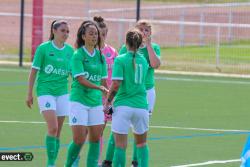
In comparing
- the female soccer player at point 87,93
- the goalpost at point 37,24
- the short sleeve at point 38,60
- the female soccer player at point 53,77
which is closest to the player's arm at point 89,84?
the female soccer player at point 87,93

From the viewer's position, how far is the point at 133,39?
38.3ft

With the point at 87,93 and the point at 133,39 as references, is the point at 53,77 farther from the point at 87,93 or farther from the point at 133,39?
the point at 133,39

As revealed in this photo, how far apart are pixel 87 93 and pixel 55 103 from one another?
32.8 inches

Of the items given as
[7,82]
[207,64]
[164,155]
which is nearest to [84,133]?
[164,155]

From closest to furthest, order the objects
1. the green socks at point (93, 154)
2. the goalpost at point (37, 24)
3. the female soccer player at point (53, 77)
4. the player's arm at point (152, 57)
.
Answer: the green socks at point (93, 154) → the female soccer player at point (53, 77) → the player's arm at point (152, 57) → the goalpost at point (37, 24)

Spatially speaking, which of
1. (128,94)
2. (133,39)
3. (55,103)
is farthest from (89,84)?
(55,103)

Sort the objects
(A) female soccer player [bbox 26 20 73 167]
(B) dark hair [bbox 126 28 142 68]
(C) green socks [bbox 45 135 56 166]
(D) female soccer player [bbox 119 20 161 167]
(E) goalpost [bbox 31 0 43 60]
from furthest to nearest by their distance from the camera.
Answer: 1. (E) goalpost [bbox 31 0 43 60]
2. (D) female soccer player [bbox 119 20 161 167]
3. (A) female soccer player [bbox 26 20 73 167]
4. (C) green socks [bbox 45 135 56 166]
5. (B) dark hair [bbox 126 28 142 68]

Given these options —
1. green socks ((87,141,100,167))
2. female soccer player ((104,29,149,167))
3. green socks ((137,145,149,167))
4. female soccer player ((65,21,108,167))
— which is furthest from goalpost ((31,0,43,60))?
female soccer player ((104,29,149,167))

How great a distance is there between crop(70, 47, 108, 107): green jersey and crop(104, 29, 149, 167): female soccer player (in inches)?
12.6

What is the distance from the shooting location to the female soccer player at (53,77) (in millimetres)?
12602

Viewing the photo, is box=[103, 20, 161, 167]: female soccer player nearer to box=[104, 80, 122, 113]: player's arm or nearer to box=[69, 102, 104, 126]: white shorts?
box=[69, 102, 104, 126]: white shorts

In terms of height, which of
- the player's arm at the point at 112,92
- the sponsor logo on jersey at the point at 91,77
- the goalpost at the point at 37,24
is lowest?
the player's arm at the point at 112,92

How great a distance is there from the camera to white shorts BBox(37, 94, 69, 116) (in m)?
12.6

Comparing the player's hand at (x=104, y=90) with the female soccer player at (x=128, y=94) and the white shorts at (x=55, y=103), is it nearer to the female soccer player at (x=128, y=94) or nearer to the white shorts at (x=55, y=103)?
the female soccer player at (x=128, y=94)
